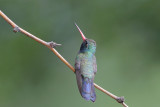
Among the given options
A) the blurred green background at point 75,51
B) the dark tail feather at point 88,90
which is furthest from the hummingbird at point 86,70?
the blurred green background at point 75,51

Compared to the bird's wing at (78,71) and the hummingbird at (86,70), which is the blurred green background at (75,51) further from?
the bird's wing at (78,71)

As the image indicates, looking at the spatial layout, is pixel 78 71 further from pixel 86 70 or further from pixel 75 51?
pixel 75 51

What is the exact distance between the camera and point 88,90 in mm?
3211

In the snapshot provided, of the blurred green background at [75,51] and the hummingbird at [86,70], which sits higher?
the hummingbird at [86,70]

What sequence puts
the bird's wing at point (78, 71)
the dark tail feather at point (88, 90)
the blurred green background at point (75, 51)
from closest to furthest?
the dark tail feather at point (88, 90) < the bird's wing at point (78, 71) < the blurred green background at point (75, 51)

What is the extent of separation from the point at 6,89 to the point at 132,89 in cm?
184

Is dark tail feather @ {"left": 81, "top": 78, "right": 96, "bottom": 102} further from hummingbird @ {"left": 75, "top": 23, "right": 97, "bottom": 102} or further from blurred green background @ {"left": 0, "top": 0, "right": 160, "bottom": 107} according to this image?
blurred green background @ {"left": 0, "top": 0, "right": 160, "bottom": 107}

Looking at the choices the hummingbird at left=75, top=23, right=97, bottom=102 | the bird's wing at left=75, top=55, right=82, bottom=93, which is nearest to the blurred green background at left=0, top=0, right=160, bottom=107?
the hummingbird at left=75, top=23, right=97, bottom=102

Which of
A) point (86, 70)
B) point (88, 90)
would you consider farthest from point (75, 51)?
point (88, 90)

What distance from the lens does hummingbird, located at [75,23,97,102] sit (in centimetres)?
319

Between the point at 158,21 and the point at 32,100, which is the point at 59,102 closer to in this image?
the point at 32,100

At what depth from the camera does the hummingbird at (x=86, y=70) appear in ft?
10.5

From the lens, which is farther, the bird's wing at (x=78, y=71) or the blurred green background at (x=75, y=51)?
the blurred green background at (x=75, y=51)

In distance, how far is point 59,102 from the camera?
6.02m
